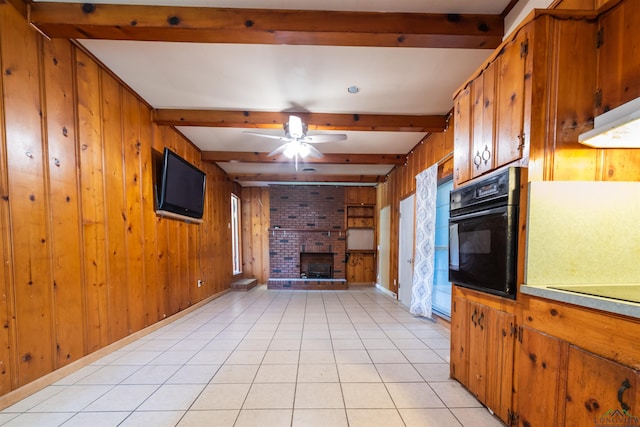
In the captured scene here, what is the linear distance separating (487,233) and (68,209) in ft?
10.3

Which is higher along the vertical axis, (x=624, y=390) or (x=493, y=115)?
(x=493, y=115)

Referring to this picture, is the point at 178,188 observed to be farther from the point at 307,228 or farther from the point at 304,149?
the point at 307,228

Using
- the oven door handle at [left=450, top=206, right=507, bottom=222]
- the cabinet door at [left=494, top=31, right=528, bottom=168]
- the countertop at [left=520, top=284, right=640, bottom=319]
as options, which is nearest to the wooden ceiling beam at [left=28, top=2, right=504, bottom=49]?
the cabinet door at [left=494, top=31, right=528, bottom=168]

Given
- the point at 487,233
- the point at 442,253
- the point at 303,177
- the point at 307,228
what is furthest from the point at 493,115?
the point at 307,228

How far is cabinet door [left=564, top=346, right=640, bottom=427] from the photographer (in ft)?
2.84

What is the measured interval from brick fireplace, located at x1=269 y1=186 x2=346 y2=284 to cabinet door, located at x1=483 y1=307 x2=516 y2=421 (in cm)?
514

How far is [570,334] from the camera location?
107 cm

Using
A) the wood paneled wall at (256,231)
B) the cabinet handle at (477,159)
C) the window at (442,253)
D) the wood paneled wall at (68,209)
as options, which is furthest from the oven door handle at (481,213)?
the wood paneled wall at (256,231)

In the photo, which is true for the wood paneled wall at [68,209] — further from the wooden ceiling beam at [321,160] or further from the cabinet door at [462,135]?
the cabinet door at [462,135]

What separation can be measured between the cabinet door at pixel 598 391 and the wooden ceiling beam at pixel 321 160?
378 centimetres

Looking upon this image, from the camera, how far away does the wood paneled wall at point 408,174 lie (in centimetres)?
313

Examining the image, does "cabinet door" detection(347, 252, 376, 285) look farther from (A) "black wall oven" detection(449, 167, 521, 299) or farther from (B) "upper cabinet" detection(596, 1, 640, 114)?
(B) "upper cabinet" detection(596, 1, 640, 114)

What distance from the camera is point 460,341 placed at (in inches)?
71.6

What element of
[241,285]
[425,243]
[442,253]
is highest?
[425,243]
